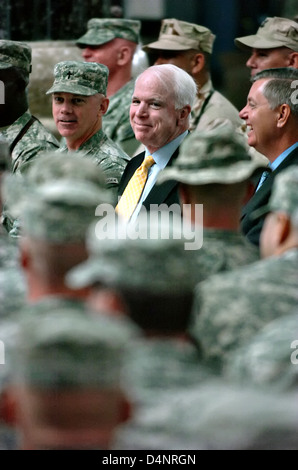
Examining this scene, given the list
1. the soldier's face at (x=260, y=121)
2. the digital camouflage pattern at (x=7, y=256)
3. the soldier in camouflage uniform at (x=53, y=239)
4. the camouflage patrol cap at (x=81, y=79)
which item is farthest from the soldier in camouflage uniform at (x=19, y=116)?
the soldier in camouflage uniform at (x=53, y=239)

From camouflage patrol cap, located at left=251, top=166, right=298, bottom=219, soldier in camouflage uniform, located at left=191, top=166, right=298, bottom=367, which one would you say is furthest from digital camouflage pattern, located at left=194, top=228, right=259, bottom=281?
soldier in camouflage uniform, located at left=191, top=166, right=298, bottom=367

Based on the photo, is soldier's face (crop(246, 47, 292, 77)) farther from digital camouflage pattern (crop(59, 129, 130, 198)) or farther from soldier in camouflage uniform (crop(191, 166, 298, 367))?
soldier in camouflage uniform (crop(191, 166, 298, 367))

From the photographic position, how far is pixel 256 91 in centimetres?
685

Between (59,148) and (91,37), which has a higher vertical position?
(91,37)

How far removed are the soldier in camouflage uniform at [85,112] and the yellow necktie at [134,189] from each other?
320 millimetres

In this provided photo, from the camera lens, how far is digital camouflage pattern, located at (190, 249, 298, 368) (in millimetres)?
4250

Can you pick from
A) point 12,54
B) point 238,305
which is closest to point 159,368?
point 238,305

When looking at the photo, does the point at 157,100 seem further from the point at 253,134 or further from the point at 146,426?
the point at 146,426

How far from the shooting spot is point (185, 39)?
8.58 metres

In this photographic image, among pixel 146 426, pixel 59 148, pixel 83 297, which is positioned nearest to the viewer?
pixel 146 426

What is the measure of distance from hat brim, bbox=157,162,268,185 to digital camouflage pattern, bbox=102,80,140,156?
3.14 meters
